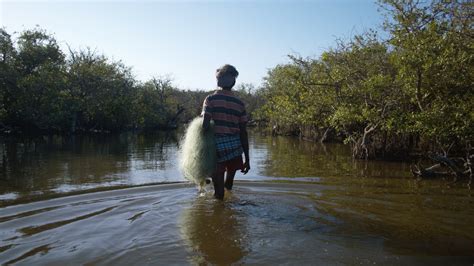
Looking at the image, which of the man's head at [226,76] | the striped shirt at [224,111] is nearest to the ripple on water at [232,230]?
the striped shirt at [224,111]

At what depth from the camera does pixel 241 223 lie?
183 inches

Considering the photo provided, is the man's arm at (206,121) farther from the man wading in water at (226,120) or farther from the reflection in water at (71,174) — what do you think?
the reflection in water at (71,174)

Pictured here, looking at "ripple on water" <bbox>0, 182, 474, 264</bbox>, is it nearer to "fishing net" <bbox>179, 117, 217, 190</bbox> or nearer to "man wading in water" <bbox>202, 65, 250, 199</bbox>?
"fishing net" <bbox>179, 117, 217, 190</bbox>

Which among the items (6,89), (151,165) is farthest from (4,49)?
(151,165)

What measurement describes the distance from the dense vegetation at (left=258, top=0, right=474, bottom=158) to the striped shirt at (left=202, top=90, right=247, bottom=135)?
5669mm

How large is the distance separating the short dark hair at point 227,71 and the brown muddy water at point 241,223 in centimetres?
185

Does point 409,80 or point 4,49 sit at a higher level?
point 4,49

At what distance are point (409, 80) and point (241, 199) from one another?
623 centimetres

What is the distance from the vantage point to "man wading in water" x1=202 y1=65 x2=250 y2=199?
5.43 m

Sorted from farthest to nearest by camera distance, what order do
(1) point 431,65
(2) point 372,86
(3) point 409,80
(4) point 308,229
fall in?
1. (2) point 372,86
2. (3) point 409,80
3. (1) point 431,65
4. (4) point 308,229

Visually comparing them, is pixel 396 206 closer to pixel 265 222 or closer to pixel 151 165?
pixel 265 222

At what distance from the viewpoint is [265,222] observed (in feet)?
15.4

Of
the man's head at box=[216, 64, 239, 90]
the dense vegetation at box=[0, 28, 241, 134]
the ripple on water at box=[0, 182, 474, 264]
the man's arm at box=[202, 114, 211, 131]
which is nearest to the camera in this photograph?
the ripple on water at box=[0, 182, 474, 264]

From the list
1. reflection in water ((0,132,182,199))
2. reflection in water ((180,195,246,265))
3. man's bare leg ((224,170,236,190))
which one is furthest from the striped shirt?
reflection in water ((0,132,182,199))
